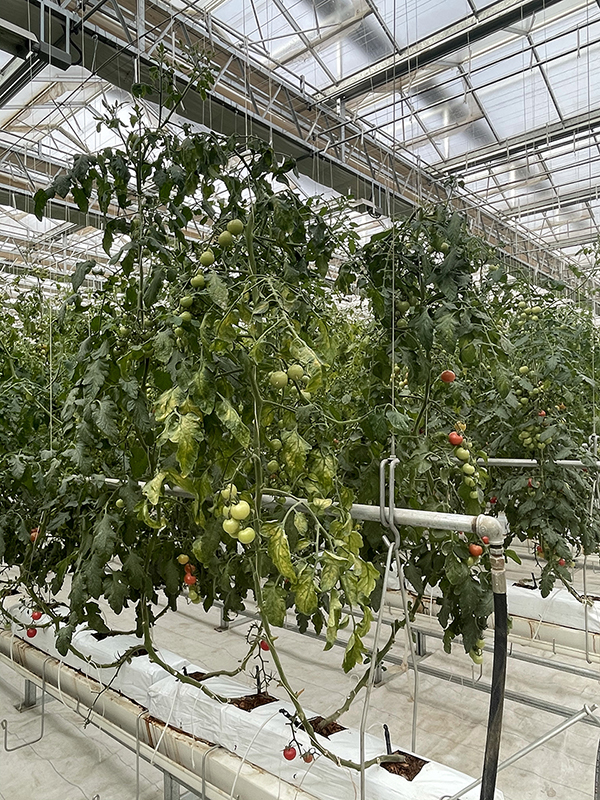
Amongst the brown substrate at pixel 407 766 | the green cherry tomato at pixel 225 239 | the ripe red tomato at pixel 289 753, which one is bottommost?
the brown substrate at pixel 407 766

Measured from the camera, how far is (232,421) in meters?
1.14

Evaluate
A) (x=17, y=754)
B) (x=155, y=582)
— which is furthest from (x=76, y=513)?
(x=17, y=754)

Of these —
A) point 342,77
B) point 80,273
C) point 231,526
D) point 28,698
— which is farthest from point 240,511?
point 342,77

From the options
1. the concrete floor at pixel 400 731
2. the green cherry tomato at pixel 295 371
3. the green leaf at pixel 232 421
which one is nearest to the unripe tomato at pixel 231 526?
the green leaf at pixel 232 421

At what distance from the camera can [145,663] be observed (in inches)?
81.0

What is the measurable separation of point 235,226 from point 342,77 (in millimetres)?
3229

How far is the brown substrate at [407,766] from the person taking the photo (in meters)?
1.48

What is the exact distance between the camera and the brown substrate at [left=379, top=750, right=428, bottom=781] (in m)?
1.48

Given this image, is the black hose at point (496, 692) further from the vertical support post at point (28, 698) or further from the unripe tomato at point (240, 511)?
the vertical support post at point (28, 698)

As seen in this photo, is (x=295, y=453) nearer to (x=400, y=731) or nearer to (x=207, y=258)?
(x=207, y=258)

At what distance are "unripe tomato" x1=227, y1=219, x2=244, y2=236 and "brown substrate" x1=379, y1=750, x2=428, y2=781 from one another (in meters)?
1.35

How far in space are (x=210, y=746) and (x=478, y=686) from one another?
72.4 inches

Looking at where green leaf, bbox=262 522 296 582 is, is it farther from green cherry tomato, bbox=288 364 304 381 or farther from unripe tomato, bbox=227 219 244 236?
unripe tomato, bbox=227 219 244 236

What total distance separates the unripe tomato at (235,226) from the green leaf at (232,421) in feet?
1.34
